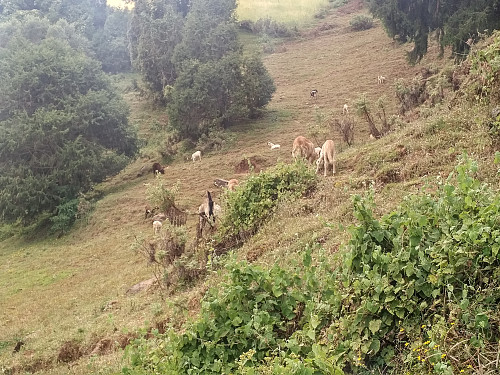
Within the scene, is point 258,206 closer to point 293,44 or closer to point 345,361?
point 345,361

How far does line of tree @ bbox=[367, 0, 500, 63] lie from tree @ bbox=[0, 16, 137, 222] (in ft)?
53.4

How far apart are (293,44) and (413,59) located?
939 inches

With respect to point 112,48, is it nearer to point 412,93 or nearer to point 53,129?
point 53,129

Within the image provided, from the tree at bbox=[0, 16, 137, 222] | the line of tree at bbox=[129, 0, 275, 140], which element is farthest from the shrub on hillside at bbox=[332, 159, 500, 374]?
the line of tree at bbox=[129, 0, 275, 140]

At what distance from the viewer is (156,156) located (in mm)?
27641

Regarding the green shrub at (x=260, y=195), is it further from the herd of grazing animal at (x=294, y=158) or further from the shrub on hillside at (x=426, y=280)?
the shrub on hillside at (x=426, y=280)

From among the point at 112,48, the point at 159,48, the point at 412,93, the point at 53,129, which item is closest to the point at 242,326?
the point at 412,93

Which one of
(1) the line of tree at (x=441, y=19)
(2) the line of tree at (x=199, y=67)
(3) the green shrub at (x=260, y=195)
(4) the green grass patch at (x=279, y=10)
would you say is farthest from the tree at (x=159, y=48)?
(3) the green shrub at (x=260, y=195)

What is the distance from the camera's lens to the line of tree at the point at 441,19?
1775 cm

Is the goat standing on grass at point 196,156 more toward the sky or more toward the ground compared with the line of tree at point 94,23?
more toward the ground

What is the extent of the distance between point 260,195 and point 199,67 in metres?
20.6

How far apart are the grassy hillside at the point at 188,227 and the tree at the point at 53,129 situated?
172 centimetres

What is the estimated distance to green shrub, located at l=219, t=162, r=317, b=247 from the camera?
943 cm

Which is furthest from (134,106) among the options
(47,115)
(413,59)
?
(413,59)
